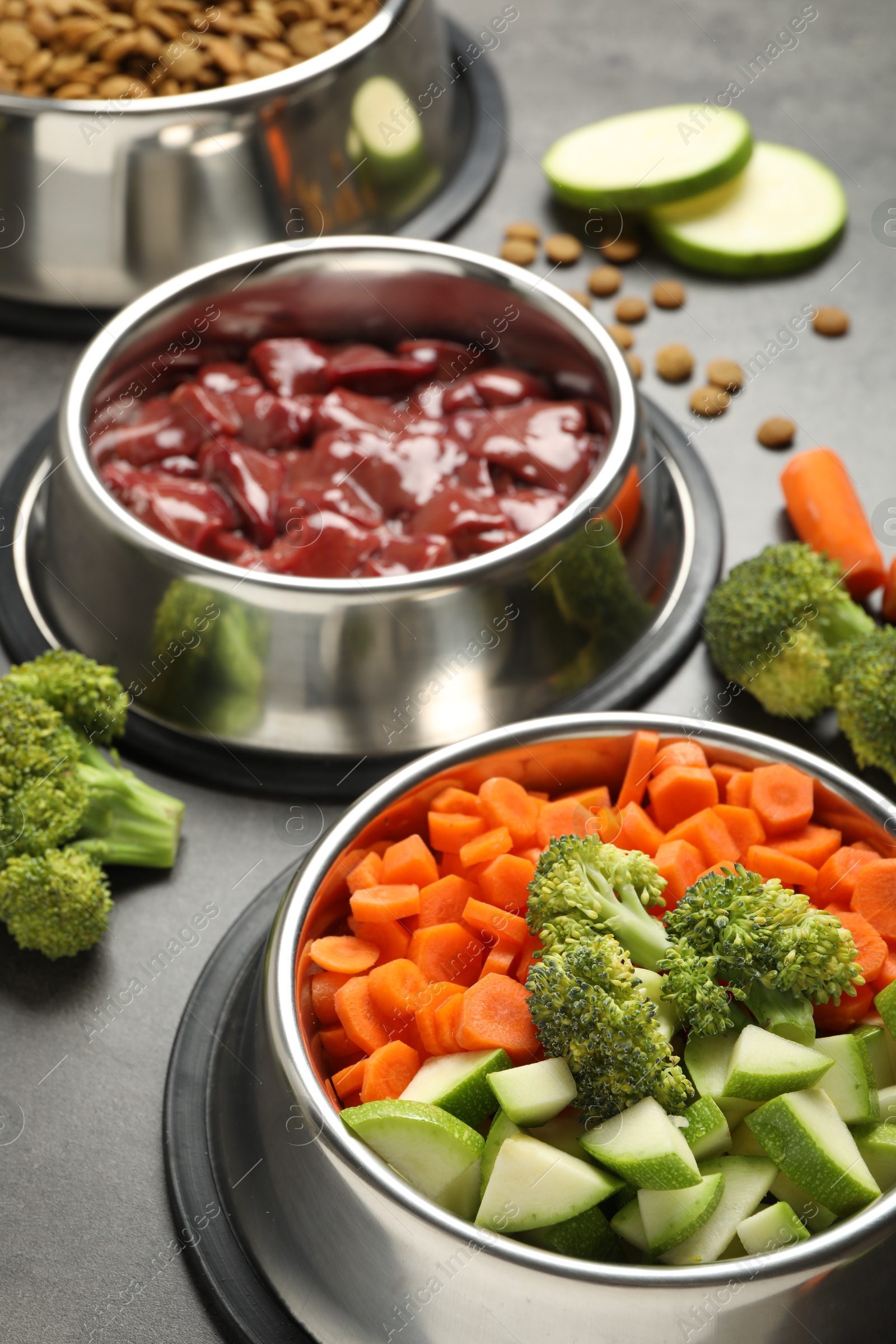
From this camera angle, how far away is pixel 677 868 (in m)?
1.60

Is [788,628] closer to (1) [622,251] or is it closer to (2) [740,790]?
(2) [740,790]

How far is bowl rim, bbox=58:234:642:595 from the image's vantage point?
74.2 inches

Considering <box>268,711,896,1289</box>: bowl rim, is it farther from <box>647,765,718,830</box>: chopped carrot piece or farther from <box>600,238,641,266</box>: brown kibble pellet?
<box>600,238,641,266</box>: brown kibble pellet

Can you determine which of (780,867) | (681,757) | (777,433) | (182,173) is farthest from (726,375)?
(780,867)

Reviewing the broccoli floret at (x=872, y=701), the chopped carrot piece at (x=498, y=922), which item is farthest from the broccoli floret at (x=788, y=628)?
the chopped carrot piece at (x=498, y=922)

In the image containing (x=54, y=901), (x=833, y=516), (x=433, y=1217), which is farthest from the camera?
(x=833, y=516)

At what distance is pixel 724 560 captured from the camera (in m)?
2.35

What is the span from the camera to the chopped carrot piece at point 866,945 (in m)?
1.51

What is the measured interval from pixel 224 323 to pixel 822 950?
1.52m

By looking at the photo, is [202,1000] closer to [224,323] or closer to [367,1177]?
[367,1177]

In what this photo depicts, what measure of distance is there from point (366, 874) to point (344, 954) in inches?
3.8

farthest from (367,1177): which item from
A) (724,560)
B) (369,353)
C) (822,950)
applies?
(369,353)

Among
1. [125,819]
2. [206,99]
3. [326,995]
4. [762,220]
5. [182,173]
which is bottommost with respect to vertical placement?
[125,819]

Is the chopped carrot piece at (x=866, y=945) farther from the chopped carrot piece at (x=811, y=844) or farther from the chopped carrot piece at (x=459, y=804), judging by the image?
the chopped carrot piece at (x=459, y=804)
